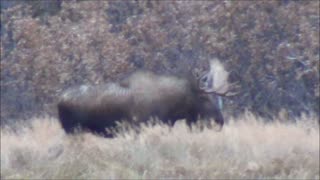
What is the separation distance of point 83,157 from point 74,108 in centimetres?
225

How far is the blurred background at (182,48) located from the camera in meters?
19.9

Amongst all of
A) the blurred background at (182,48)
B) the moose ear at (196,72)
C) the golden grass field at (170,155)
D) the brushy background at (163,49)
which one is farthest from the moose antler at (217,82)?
the golden grass field at (170,155)

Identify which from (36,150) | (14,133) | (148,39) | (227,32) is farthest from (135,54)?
(36,150)

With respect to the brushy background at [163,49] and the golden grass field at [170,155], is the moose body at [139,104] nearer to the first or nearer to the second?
the golden grass field at [170,155]

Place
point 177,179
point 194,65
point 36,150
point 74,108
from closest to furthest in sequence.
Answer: point 177,179 < point 36,150 < point 74,108 < point 194,65

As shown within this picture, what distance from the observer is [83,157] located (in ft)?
48.4

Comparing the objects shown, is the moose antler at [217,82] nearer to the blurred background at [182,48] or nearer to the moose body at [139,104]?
the moose body at [139,104]

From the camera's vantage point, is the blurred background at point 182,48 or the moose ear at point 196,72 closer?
the moose ear at point 196,72

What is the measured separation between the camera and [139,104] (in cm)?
1675

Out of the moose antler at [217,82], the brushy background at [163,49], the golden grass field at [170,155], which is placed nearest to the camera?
the golden grass field at [170,155]

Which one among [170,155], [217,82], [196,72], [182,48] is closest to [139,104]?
[217,82]

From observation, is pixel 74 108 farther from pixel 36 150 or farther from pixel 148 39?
pixel 148 39

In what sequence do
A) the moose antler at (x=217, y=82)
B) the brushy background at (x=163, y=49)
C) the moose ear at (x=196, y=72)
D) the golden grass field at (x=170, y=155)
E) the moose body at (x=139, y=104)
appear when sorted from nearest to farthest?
the golden grass field at (x=170, y=155) < the moose body at (x=139, y=104) < the moose antler at (x=217, y=82) < the moose ear at (x=196, y=72) < the brushy background at (x=163, y=49)

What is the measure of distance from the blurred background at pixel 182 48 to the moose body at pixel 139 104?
2.60 m
